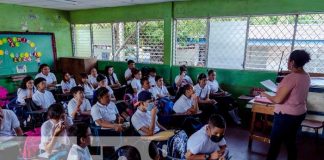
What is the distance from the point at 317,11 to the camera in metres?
4.45

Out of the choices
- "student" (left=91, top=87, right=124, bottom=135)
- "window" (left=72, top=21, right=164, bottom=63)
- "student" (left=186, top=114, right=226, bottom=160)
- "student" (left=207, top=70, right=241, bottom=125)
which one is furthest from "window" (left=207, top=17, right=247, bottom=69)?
"student" (left=186, top=114, right=226, bottom=160)

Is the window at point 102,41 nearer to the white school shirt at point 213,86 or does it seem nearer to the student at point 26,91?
the student at point 26,91

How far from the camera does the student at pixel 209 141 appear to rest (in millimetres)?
2115

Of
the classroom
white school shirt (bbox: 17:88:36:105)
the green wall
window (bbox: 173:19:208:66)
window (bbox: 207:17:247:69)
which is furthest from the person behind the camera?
the green wall

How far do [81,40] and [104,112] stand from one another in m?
5.43

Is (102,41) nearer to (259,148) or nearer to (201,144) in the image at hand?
(259,148)

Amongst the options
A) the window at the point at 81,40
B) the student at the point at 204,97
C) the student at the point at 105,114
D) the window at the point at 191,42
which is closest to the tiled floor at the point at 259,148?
the student at the point at 204,97

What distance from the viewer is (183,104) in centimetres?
380

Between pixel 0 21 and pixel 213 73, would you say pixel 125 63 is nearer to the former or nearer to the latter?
pixel 213 73

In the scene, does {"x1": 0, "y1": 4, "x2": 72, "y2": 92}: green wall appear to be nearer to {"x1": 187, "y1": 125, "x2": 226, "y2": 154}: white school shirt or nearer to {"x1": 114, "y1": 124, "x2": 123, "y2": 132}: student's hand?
{"x1": 114, "y1": 124, "x2": 123, "y2": 132}: student's hand

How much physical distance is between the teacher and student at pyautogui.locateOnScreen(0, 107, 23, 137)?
303 centimetres

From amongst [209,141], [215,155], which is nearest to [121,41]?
[209,141]

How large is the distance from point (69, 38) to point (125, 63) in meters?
2.38

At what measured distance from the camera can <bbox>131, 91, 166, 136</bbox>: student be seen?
2.90 metres
